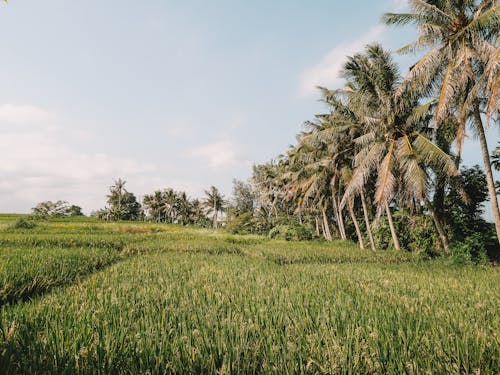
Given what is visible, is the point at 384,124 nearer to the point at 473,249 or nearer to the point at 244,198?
the point at 473,249

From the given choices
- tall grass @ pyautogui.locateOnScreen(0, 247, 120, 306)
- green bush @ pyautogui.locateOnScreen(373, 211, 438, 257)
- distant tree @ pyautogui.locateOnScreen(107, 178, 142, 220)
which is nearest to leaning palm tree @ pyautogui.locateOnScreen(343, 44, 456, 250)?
green bush @ pyautogui.locateOnScreen(373, 211, 438, 257)

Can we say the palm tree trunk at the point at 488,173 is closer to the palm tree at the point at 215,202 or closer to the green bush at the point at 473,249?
the green bush at the point at 473,249

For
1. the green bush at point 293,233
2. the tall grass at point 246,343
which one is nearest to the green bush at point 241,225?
the green bush at point 293,233

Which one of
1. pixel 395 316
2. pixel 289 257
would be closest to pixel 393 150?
pixel 289 257

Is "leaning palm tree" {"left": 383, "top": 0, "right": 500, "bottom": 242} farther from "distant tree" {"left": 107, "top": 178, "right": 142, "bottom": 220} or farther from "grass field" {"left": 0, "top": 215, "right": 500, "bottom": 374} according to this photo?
"distant tree" {"left": 107, "top": 178, "right": 142, "bottom": 220}

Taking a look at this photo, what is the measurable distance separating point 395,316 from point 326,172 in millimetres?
15770

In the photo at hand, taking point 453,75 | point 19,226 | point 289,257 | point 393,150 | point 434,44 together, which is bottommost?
point 289,257

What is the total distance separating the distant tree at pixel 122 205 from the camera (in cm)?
5069

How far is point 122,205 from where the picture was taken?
62.7m

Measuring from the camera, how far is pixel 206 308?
2.96 m

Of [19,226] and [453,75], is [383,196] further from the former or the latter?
[19,226]

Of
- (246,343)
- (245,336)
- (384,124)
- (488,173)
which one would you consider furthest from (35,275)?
(384,124)

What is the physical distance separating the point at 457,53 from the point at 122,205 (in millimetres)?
64728

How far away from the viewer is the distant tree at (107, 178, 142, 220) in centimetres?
5069
